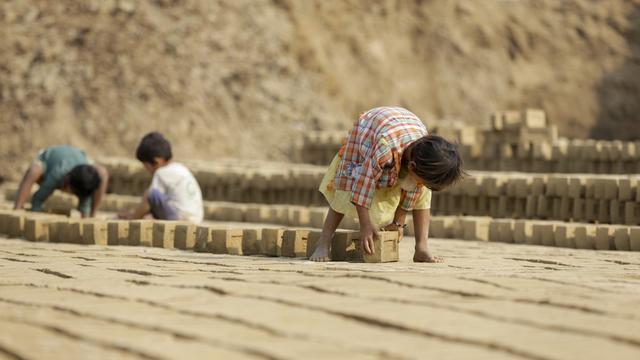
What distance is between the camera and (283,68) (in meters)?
17.0

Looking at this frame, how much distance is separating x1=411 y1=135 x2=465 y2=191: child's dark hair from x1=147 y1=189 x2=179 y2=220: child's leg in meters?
3.09

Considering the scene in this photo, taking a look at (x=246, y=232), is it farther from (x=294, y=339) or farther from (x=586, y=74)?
(x=586, y=74)

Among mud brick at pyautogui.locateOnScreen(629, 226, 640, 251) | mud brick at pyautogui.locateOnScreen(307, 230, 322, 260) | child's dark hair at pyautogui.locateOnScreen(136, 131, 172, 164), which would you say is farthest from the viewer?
child's dark hair at pyautogui.locateOnScreen(136, 131, 172, 164)

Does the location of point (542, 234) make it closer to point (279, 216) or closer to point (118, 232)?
point (279, 216)

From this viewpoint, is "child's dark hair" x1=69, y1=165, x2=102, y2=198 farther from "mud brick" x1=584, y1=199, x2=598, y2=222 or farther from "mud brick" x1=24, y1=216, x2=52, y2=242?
"mud brick" x1=584, y1=199, x2=598, y2=222

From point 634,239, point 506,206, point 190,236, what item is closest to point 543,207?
point 506,206

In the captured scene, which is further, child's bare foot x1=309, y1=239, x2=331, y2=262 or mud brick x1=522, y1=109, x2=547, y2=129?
mud brick x1=522, y1=109, x2=547, y2=129

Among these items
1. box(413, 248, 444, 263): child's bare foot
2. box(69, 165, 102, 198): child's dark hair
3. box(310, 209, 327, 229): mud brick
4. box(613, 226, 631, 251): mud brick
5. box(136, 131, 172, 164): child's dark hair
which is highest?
box(136, 131, 172, 164): child's dark hair

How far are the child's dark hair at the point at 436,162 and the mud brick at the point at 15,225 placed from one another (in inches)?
140

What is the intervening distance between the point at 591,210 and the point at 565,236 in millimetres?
1239

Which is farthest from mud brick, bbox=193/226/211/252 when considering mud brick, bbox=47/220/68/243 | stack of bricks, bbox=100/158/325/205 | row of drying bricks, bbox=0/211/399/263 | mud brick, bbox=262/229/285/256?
stack of bricks, bbox=100/158/325/205

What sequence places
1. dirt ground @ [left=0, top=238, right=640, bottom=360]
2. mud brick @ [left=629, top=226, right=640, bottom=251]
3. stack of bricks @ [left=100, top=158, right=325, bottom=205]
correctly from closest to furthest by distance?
1. dirt ground @ [left=0, top=238, right=640, bottom=360]
2. mud brick @ [left=629, top=226, right=640, bottom=251]
3. stack of bricks @ [left=100, top=158, right=325, bottom=205]

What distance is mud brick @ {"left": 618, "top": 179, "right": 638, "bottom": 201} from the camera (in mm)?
8008

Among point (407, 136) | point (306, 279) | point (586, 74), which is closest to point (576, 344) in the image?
point (306, 279)
